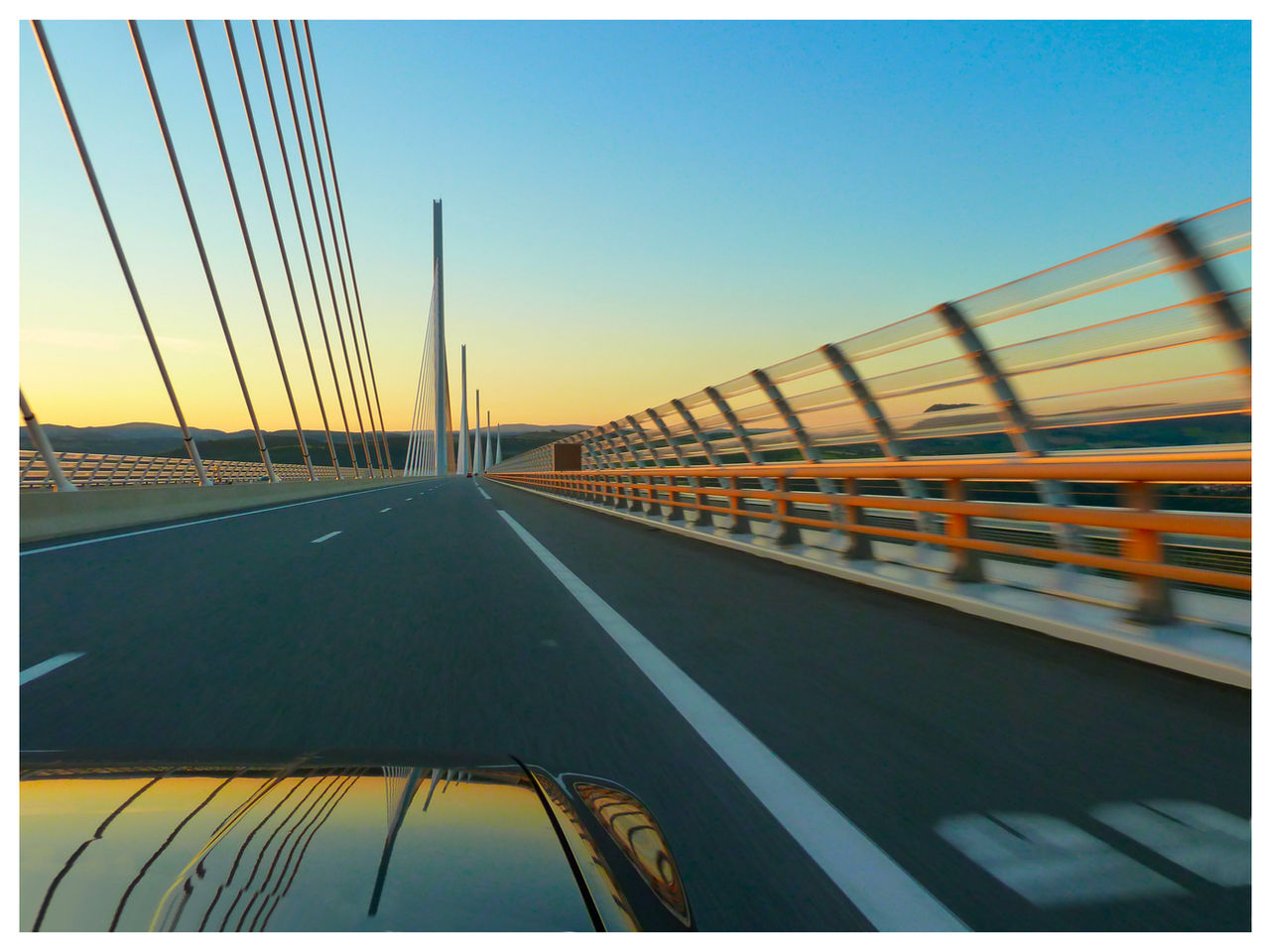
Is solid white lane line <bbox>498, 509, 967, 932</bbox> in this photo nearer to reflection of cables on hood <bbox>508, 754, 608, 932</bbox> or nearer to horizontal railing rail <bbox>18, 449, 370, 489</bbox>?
reflection of cables on hood <bbox>508, 754, 608, 932</bbox>

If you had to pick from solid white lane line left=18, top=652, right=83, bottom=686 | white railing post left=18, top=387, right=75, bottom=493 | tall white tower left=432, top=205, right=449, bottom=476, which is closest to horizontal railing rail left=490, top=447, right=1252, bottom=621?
solid white lane line left=18, top=652, right=83, bottom=686

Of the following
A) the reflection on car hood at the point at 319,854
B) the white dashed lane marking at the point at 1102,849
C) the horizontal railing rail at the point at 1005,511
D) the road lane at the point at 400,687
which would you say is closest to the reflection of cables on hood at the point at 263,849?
the reflection on car hood at the point at 319,854

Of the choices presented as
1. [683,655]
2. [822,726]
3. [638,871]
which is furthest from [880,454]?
[638,871]

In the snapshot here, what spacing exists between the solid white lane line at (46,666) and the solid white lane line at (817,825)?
3193 millimetres

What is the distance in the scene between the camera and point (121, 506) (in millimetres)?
16844

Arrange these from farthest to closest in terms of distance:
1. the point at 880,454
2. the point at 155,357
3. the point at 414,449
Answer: the point at 414,449 < the point at 155,357 < the point at 880,454

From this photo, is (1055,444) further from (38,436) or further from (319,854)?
(38,436)

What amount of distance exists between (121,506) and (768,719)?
636 inches

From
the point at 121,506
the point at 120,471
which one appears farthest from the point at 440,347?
the point at 121,506

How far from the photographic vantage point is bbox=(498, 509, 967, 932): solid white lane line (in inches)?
90.6

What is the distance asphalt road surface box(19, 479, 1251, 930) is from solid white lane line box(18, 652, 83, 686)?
0.03 m

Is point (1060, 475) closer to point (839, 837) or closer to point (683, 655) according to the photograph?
point (683, 655)
